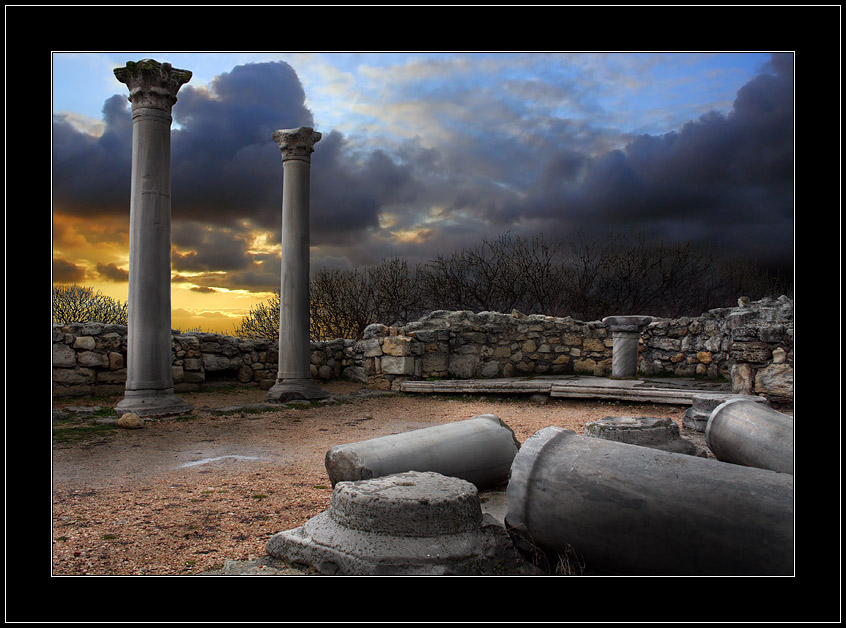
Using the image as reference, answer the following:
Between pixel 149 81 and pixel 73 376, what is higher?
pixel 149 81

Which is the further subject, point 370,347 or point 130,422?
point 370,347

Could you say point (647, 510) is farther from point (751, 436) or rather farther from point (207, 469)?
point (207, 469)

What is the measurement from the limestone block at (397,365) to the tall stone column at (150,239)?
15.4 feet

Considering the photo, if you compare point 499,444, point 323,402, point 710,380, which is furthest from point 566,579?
point 710,380

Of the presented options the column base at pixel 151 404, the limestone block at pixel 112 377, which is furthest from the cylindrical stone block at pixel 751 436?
the limestone block at pixel 112 377

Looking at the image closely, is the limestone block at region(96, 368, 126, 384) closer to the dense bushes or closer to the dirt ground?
the dirt ground

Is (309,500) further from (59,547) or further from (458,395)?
(458,395)

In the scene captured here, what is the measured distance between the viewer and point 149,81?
813cm

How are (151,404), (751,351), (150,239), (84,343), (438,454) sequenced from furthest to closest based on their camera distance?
(84,343) < (150,239) < (151,404) < (751,351) < (438,454)

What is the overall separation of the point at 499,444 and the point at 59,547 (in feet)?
10.2

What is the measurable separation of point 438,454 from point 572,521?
5.53ft

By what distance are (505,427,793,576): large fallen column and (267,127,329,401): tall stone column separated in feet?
26.1

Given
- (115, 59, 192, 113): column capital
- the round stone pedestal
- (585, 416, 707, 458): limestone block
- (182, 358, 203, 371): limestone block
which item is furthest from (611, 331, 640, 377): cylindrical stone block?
(115, 59, 192, 113): column capital

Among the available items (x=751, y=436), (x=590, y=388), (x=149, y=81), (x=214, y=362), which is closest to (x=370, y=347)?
(x=214, y=362)
